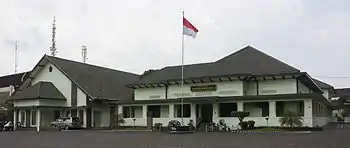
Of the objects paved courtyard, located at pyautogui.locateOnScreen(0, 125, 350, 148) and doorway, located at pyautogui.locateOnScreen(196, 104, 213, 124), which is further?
doorway, located at pyautogui.locateOnScreen(196, 104, 213, 124)

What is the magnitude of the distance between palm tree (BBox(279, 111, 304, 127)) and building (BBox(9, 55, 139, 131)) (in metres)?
20.7

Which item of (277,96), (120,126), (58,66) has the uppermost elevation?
(58,66)

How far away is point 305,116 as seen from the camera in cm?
3656

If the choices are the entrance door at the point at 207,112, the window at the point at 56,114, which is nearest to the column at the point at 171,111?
the entrance door at the point at 207,112

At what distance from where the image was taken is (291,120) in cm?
3522

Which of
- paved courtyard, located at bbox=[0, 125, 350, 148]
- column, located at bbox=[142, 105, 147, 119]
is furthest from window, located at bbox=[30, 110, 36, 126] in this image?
paved courtyard, located at bbox=[0, 125, 350, 148]

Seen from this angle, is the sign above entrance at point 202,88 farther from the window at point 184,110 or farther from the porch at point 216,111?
the window at point 184,110

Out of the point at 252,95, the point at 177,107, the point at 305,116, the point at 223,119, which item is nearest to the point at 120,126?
the point at 177,107

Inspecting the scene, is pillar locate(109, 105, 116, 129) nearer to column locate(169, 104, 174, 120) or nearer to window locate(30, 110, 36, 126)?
column locate(169, 104, 174, 120)

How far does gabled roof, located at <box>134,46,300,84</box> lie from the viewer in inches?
1603

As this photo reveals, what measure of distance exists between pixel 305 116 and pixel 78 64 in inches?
1202

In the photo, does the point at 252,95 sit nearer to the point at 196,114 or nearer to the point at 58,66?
the point at 196,114

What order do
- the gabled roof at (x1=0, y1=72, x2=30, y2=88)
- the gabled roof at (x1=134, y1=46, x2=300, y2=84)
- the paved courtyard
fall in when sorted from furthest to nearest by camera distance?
the gabled roof at (x1=0, y1=72, x2=30, y2=88)
the gabled roof at (x1=134, y1=46, x2=300, y2=84)
the paved courtyard

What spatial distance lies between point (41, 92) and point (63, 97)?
9.33ft
